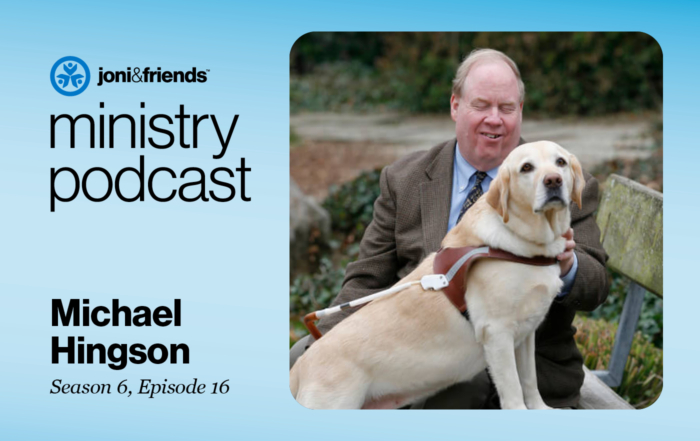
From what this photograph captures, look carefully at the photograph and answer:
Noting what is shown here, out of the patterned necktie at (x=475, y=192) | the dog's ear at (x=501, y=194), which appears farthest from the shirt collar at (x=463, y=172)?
the dog's ear at (x=501, y=194)

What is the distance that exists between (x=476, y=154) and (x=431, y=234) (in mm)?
401

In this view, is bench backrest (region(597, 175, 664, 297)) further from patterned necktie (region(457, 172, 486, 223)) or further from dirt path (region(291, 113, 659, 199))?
dirt path (region(291, 113, 659, 199))

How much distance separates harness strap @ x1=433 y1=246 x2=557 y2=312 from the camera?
2.82 meters

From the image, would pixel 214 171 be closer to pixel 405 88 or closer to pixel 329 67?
pixel 405 88

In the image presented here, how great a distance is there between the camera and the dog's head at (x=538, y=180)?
2.66m

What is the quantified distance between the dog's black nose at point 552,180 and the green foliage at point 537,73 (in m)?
7.49

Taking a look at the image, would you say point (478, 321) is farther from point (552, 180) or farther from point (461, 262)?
point (552, 180)

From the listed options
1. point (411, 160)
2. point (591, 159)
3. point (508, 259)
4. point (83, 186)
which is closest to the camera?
point (83, 186)

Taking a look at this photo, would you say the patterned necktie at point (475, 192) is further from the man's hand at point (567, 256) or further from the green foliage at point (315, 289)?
the green foliage at point (315, 289)

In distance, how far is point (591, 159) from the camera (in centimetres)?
837

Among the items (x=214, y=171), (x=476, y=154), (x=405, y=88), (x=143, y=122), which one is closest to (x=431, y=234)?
(x=476, y=154)

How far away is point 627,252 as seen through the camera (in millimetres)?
4031

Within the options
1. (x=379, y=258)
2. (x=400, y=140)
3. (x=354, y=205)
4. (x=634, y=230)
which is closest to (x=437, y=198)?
(x=379, y=258)

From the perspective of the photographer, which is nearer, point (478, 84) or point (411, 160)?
point (478, 84)
